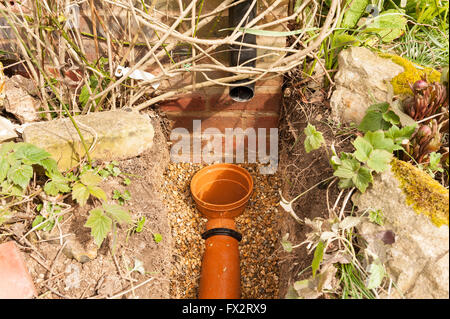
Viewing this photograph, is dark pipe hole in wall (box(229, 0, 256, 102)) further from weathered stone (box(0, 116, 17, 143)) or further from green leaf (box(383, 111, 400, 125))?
weathered stone (box(0, 116, 17, 143))

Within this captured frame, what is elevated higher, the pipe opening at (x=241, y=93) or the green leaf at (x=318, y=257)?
the pipe opening at (x=241, y=93)

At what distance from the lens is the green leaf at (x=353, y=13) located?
61.7 inches

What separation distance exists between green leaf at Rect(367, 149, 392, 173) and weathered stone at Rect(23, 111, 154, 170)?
3.35 ft

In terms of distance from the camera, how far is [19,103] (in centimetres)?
170

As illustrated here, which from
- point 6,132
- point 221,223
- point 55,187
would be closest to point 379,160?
point 221,223

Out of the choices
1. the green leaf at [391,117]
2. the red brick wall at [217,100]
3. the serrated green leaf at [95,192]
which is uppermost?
the red brick wall at [217,100]

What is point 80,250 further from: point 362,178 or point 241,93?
point 362,178

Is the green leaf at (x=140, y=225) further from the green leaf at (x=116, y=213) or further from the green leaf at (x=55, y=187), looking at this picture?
the green leaf at (x=55, y=187)

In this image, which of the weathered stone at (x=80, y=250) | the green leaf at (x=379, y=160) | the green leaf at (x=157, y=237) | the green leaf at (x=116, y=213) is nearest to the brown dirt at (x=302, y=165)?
the green leaf at (x=379, y=160)

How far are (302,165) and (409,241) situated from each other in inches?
25.2

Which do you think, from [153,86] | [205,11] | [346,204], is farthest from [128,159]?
[346,204]

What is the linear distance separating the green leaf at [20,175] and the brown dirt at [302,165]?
A: 3.54ft
